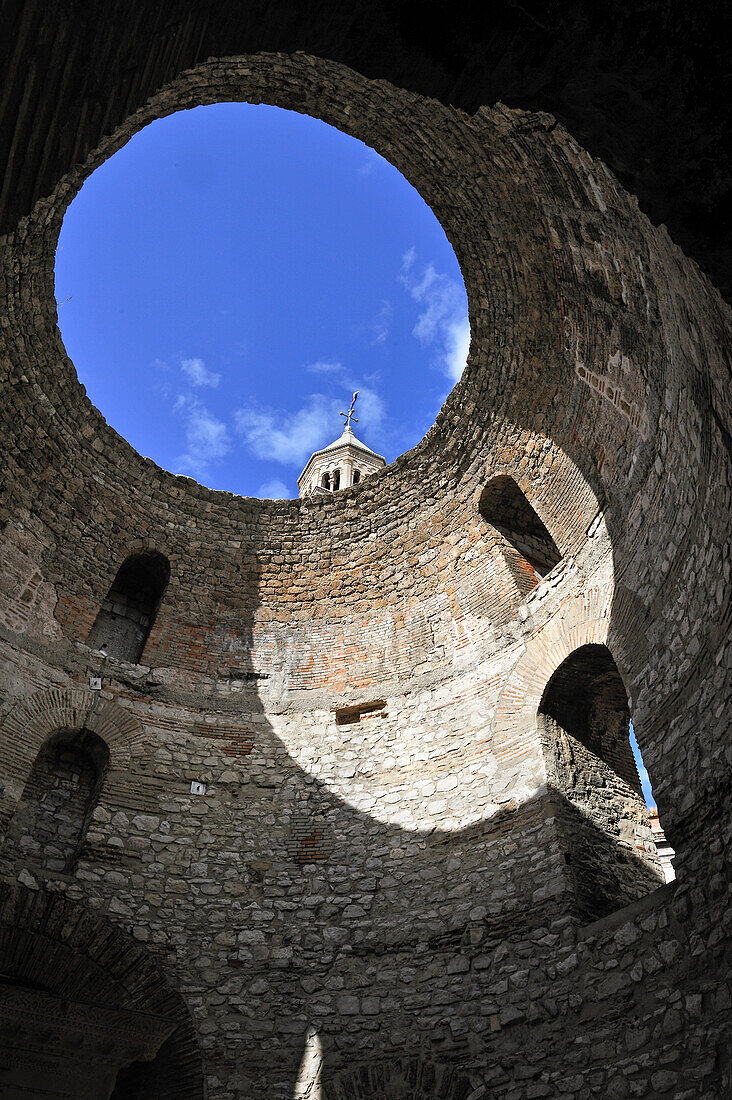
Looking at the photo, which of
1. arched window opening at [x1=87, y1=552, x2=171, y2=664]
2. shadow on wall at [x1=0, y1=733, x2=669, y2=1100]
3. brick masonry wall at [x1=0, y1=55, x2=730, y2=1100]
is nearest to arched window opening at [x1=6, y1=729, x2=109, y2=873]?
brick masonry wall at [x1=0, y1=55, x2=730, y2=1100]

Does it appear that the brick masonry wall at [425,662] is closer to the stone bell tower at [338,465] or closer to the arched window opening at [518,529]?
the arched window opening at [518,529]

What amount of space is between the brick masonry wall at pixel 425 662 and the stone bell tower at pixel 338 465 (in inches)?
630

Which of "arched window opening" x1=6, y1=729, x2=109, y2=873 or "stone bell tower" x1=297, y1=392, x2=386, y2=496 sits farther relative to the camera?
"stone bell tower" x1=297, y1=392, x2=386, y2=496

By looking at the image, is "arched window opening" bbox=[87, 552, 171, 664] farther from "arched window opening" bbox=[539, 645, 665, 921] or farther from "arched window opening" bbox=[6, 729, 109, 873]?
"arched window opening" bbox=[539, 645, 665, 921]

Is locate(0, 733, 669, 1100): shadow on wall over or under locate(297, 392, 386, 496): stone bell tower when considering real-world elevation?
under

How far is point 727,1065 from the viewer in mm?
4352

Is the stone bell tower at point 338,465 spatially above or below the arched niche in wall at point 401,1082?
above

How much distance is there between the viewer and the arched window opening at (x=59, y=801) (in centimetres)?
701

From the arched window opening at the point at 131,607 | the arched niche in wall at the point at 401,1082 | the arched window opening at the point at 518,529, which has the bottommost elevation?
the arched niche in wall at the point at 401,1082

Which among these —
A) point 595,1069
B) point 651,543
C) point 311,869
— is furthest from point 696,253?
point 311,869

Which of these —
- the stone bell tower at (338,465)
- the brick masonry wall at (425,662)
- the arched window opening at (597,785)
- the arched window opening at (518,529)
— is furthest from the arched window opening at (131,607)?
the stone bell tower at (338,465)

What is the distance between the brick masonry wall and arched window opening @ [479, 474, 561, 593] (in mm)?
205

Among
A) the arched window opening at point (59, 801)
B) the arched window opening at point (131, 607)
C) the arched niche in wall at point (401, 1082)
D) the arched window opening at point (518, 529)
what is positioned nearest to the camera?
the arched niche in wall at point (401, 1082)

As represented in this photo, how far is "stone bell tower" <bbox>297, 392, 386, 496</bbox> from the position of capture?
26203mm
